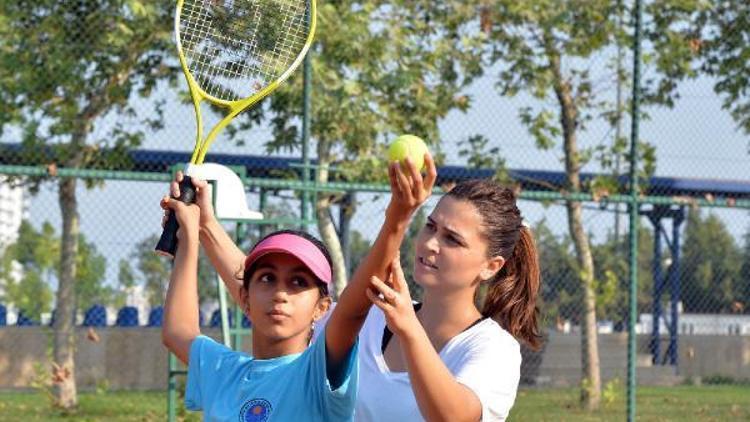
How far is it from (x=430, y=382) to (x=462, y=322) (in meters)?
0.57

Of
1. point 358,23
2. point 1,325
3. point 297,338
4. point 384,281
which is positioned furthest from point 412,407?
point 1,325

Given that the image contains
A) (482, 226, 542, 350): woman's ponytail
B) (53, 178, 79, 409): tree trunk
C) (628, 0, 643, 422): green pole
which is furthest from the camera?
(53, 178, 79, 409): tree trunk

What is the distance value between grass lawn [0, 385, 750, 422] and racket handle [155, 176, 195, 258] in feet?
25.5

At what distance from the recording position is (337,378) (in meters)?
2.85

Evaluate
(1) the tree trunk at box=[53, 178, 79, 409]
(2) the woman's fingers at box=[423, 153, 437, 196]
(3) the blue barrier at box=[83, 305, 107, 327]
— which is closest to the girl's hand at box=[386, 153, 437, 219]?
(2) the woman's fingers at box=[423, 153, 437, 196]

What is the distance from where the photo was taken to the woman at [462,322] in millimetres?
2920

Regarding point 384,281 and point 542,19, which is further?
point 542,19

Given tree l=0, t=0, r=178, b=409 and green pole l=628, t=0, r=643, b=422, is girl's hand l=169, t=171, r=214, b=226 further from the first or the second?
tree l=0, t=0, r=178, b=409

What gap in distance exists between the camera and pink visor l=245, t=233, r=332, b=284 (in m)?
3.03

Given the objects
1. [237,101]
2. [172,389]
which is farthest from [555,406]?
[237,101]

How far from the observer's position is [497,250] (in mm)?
3408

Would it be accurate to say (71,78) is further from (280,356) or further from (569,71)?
(280,356)

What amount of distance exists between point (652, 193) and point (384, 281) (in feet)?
41.2

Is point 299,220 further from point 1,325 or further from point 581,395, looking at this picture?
point 1,325
